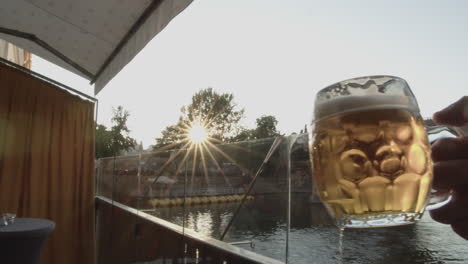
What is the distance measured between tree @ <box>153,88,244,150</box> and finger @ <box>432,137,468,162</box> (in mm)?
36921

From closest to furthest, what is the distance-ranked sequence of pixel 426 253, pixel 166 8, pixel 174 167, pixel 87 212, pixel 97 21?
pixel 166 8 < pixel 97 21 < pixel 174 167 < pixel 87 212 < pixel 426 253

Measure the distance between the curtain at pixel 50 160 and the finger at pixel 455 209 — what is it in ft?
11.9

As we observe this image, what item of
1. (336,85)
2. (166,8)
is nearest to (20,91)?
(166,8)

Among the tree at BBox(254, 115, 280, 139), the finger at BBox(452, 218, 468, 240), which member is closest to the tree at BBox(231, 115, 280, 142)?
the tree at BBox(254, 115, 280, 139)

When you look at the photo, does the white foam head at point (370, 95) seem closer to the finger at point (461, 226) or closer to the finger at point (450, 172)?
the finger at point (450, 172)

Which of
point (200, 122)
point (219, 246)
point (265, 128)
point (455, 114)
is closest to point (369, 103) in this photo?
point (455, 114)

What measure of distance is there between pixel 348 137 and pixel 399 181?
3.9 inches

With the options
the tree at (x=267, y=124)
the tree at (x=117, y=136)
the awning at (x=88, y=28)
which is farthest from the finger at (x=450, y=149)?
the tree at (x=267, y=124)

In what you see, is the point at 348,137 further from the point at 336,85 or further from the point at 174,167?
the point at 174,167

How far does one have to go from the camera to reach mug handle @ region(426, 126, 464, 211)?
0.55m

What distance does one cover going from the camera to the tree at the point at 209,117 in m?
37.6

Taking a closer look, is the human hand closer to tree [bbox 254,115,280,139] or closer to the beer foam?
the beer foam

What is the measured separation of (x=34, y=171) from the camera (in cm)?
335

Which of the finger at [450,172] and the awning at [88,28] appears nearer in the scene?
the finger at [450,172]
